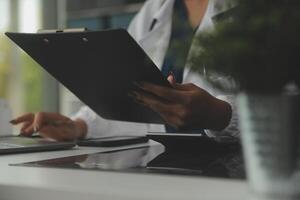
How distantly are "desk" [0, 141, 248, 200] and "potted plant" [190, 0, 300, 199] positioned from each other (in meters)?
0.05

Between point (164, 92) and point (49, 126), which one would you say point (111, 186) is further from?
point (49, 126)

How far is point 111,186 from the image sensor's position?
20.4 inches

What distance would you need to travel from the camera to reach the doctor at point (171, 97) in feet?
1.79

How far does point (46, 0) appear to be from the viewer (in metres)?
2.49

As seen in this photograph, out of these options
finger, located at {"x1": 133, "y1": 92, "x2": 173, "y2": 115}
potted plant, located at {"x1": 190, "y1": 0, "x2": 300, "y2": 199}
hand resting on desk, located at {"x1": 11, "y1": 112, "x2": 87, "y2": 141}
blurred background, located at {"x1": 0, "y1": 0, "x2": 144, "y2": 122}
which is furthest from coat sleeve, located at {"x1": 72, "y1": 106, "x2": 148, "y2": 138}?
potted plant, located at {"x1": 190, "y1": 0, "x2": 300, "y2": 199}

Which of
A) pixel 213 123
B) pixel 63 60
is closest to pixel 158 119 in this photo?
pixel 213 123

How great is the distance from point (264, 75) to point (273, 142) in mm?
61

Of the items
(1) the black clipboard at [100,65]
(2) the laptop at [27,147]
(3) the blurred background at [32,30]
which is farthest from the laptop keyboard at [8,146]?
(3) the blurred background at [32,30]

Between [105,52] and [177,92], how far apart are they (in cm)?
14

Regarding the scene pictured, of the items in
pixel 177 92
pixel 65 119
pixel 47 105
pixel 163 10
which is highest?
pixel 163 10

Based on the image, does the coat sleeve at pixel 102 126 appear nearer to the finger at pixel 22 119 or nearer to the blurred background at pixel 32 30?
the finger at pixel 22 119

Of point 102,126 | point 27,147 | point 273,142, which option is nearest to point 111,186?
point 273,142

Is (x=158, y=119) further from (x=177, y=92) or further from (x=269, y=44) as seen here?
(x=269, y=44)

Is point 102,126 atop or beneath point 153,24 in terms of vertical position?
beneath
